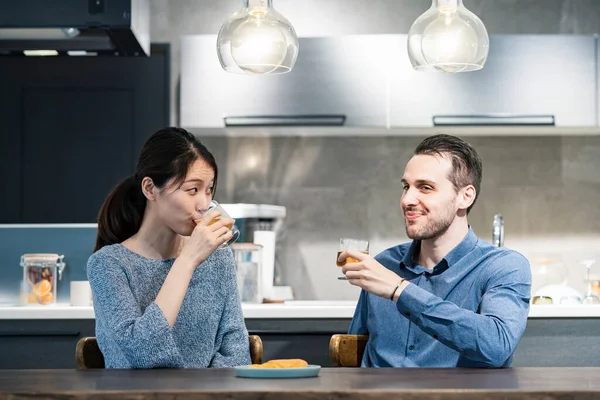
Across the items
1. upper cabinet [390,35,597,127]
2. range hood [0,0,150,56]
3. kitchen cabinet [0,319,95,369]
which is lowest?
kitchen cabinet [0,319,95,369]

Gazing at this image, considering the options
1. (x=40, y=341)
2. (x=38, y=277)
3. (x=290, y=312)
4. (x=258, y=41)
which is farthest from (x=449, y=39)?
(x=38, y=277)

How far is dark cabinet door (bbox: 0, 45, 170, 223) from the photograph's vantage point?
14.2 feet

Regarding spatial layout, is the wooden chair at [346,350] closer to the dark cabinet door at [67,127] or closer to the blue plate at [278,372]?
the blue plate at [278,372]

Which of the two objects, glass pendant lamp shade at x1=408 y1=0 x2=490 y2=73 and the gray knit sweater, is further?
glass pendant lamp shade at x1=408 y1=0 x2=490 y2=73

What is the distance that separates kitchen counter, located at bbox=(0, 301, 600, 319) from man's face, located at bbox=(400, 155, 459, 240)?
3.91 ft

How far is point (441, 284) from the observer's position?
2.44 m

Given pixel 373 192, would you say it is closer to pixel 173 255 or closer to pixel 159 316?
pixel 173 255

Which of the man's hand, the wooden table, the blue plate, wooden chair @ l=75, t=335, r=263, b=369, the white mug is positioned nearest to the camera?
the wooden table

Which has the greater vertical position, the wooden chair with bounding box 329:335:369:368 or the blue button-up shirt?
the blue button-up shirt

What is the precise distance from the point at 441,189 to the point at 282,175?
212 centimetres

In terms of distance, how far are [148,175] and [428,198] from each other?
754mm

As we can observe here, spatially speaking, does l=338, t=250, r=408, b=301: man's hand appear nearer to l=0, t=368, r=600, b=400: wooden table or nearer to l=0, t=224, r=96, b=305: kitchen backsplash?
l=0, t=368, r=600, b=400: wooden table

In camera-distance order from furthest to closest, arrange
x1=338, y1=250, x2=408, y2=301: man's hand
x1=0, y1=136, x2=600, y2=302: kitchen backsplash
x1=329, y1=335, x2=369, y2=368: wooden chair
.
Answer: x1=0, y1=136, x2=600, y2=302: kitchen backsplash < x1=329, y1=335, x2=369, y2=368: wooden chair < x1=338, y1=250, x2=408, y2=301: man's hand

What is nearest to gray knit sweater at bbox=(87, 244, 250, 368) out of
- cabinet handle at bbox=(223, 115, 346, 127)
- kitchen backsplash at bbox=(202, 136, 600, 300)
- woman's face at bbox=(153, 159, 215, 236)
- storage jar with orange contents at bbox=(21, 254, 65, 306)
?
woman's face at bbox=(153, 159, 215, 236)
